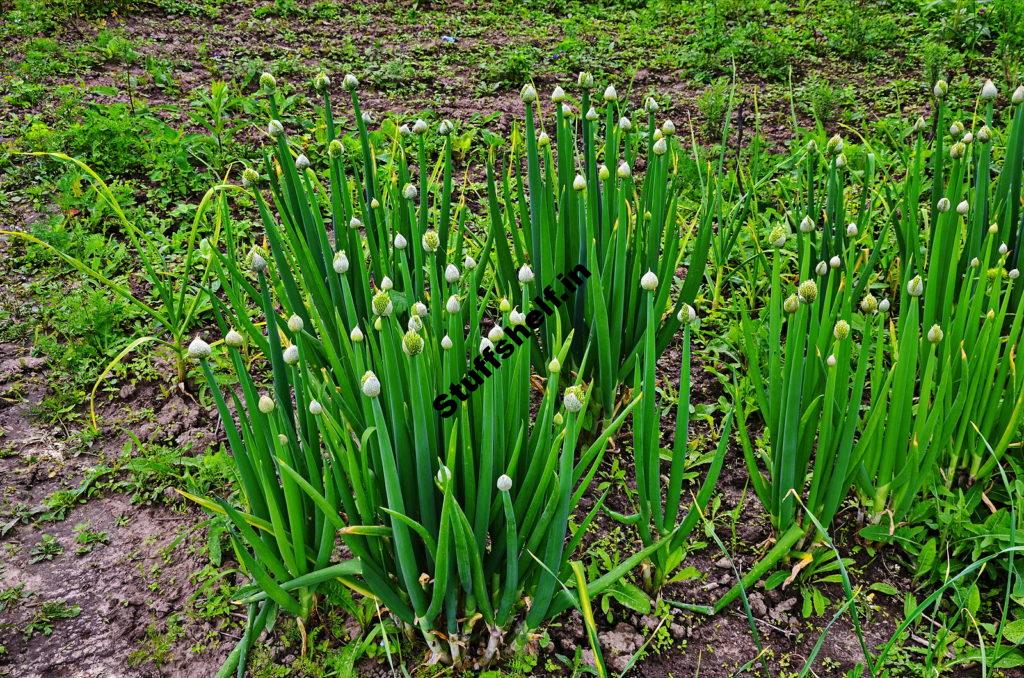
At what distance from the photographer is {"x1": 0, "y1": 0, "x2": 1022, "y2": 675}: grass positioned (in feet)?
5.03

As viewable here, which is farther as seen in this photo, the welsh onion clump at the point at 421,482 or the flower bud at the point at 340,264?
the flower bud at the point at 340,264

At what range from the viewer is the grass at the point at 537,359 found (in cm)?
153

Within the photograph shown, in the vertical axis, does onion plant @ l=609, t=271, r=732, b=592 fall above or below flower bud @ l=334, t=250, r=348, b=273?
below

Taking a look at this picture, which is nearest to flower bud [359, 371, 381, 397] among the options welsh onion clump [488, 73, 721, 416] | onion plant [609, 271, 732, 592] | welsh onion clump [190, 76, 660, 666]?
welsh onion clump [190, 76, 660, 666]

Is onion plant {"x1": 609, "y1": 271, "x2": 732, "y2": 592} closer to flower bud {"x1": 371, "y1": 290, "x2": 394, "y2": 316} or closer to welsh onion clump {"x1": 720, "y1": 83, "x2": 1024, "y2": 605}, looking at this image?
welsh onion clump {"x1": 720, "y1": 83, "x2": 1024, "y2": 605}

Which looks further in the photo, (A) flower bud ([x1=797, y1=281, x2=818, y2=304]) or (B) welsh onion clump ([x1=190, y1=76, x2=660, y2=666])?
(A) flower bud ([x1=797, y1=281, x2=818, y2=304])

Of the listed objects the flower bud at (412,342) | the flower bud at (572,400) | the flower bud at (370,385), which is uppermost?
the flower bud at (412,342)

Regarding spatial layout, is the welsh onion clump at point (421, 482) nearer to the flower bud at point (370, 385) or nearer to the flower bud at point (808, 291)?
the flower bud at point (370, 385)

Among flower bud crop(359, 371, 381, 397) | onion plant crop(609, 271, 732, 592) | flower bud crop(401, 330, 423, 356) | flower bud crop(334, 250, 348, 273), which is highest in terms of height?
flower bud crop(334, 250, 348, 273)

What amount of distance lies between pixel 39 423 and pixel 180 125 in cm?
204

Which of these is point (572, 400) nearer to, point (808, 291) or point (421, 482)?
point (421, 482)

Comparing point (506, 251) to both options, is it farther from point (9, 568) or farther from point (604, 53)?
point (604, 53)

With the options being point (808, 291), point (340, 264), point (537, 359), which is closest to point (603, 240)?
A: point (537, 359)

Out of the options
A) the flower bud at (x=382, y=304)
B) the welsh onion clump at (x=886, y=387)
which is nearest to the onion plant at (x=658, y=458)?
the welsh onion clump at (x=886, y=387)
